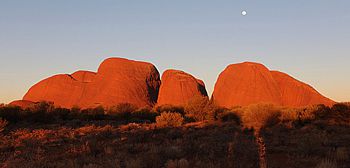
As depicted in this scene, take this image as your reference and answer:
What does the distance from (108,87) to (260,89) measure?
2775 cm

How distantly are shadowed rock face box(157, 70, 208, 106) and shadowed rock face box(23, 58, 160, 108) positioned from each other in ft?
7.79

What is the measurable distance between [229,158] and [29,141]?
8.99 m

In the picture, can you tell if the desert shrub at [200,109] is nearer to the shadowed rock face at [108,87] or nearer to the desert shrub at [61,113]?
the desert shrub at [61,113]

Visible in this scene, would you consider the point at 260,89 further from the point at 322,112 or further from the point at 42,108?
the point at 42,108

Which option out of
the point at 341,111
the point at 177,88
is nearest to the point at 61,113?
the point at 341,111

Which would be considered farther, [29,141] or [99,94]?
[99,94]

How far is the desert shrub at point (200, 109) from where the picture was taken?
3102 centimetres

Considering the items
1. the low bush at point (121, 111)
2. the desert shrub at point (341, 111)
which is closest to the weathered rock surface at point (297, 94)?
the low bush at point (121, 111)

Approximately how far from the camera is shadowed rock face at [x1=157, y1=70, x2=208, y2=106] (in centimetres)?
6262

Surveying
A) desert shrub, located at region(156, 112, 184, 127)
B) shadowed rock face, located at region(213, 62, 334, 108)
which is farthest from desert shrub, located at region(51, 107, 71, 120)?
shadowed rock face, located at region(213, 62, 334, 108)

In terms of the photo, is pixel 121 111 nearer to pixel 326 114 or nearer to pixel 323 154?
pixel 326 114

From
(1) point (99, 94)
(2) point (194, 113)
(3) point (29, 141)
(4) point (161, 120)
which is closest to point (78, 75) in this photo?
(1) point (99, 94)

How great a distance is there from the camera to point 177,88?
2482 inches

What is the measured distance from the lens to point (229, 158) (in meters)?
9.05
